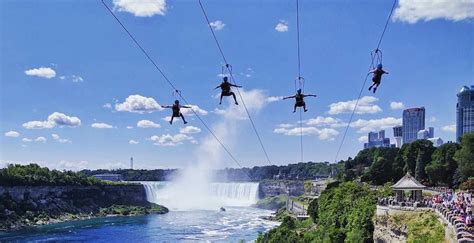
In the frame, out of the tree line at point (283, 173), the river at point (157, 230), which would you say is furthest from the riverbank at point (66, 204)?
the tree line at point (283, 173)

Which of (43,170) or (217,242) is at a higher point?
(43,170)

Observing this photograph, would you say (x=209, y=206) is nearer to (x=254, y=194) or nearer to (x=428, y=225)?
(x=254, y=194)

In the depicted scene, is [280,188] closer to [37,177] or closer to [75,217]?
[75,217]

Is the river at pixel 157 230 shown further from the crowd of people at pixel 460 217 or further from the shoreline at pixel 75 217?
the crowd of people at pixel 460 217

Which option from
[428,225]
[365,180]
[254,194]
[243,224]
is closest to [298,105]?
[428,225]

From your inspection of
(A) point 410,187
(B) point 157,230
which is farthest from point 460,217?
(B) point 157,230

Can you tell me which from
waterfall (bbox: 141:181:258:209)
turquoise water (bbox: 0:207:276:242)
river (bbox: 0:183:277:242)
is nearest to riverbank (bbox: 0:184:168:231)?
river (bbox: 0:183:277:242)
